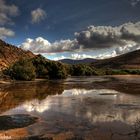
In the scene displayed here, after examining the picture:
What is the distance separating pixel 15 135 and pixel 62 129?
361 centimetres

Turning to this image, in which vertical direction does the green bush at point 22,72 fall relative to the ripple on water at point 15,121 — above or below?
above

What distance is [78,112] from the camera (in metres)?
29.7

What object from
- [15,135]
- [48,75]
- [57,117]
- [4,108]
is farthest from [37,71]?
[15,135]

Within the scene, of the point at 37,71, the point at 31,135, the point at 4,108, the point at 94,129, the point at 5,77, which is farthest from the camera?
the point at 37,71

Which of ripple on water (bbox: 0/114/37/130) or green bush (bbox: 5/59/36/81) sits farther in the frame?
green bush (bbox: 5/59/36/81)

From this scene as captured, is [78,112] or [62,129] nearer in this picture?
[62,129]

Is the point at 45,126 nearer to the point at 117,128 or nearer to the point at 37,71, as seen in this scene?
the point at 117,128

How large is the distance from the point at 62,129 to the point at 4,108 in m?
13.9

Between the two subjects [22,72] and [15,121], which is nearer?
[15,121]

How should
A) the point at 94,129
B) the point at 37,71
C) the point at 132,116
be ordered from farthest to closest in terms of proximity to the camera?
1. the point at 37,71
2. the point at 132,116
3. the point at 94,129

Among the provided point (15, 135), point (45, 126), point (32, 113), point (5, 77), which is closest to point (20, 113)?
point (32, 113)

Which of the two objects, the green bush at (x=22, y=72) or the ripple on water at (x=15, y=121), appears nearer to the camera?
the ripple on water at (x=15, y=121)

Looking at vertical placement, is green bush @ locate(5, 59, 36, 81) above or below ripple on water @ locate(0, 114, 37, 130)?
above

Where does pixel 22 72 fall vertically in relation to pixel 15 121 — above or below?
above
